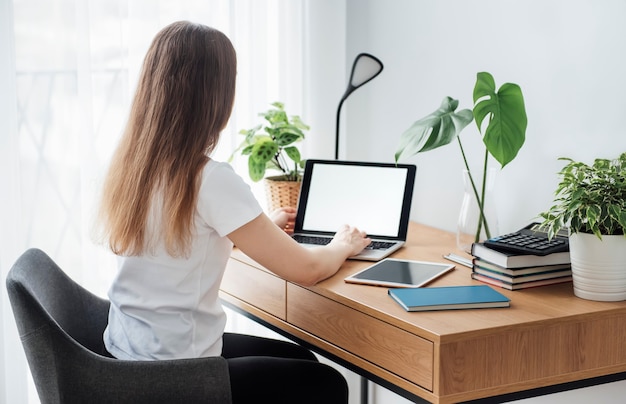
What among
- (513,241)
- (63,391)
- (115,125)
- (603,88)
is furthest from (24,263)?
(603,88)

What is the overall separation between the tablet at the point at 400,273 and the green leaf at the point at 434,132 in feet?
0.77

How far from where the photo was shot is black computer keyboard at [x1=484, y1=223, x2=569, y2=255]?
154 centimetres

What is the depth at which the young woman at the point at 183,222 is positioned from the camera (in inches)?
56.9

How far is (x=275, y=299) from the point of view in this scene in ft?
5.95

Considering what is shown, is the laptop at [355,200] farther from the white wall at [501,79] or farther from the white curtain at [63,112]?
the white curtain at [63,112]

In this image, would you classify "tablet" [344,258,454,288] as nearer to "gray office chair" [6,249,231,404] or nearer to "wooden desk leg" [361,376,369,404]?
"gray office chair" [6,249,231,404]

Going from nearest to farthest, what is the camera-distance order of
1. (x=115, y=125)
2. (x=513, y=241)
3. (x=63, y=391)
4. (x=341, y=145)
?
(x=63, y=391) → (x=513, y=241) → (x=115, y=125) → (x=341, y=145)

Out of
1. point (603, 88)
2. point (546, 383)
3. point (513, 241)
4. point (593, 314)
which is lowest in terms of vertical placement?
point (546, 383)

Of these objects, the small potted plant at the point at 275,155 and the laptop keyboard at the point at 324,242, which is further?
the small potted plant at the point at 275,155

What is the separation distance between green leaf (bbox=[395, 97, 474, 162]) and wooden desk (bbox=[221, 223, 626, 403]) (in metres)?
0.29

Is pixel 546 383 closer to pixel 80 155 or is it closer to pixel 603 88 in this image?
pixel 603 88

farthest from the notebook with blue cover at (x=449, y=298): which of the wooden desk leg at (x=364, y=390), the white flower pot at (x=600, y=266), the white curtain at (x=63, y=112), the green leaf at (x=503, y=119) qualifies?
the white curtain at (x=63, y=112)

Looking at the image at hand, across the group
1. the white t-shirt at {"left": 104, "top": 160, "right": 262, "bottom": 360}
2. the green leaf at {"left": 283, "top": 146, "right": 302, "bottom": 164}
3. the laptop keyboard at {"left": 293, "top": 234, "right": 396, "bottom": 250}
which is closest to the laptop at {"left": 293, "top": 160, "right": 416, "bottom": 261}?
the laptop keyboard at {"left": 293, "top": 234, "right": 396, "bottom": 250}

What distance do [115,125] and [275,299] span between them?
0.78 m
